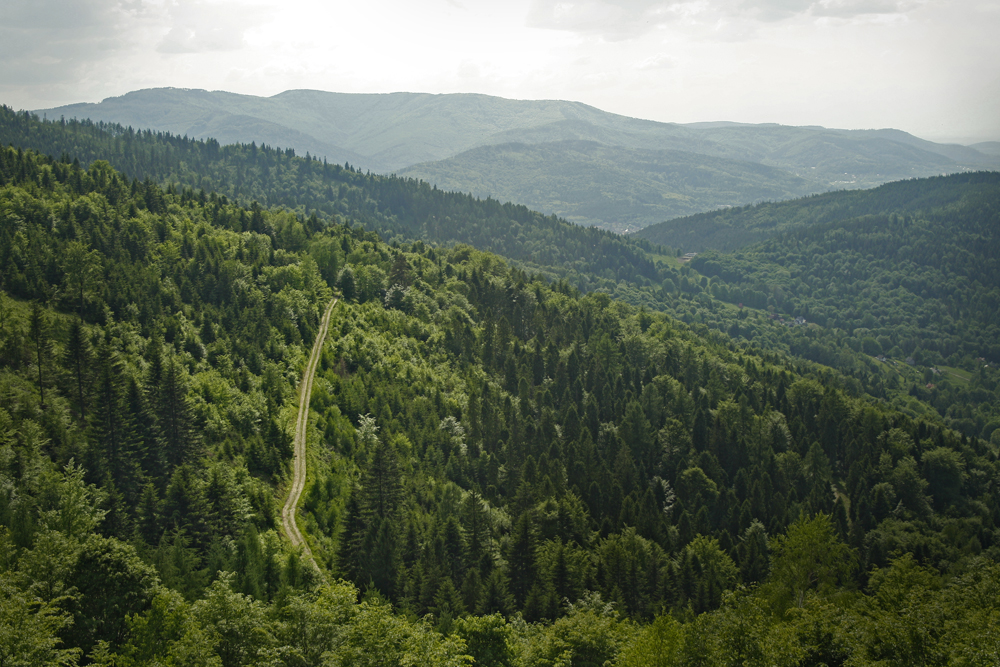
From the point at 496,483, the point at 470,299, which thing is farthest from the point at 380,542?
the point at 470,299

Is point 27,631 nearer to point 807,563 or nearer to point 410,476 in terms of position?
point 410,476

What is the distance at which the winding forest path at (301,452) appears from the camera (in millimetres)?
75938

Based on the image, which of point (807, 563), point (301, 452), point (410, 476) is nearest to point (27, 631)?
point (301, 452)

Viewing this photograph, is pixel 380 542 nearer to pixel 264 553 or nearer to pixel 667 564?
pixel 264 553

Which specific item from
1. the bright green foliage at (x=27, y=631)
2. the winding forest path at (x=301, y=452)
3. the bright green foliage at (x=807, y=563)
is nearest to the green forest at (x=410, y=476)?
the bright green foliage at (x=27, y=631)

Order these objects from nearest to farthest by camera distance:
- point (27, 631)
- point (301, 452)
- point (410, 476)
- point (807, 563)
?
point (27, 631) → point (807, 563) → point (301, 452) → point (410, 476)

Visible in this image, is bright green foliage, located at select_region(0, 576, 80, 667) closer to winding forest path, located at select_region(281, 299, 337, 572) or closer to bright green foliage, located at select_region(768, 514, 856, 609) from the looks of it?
winding forest path, located at select_region(281, 299, 337, 572)

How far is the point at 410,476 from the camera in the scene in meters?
96.2

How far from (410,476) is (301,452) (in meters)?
14.7

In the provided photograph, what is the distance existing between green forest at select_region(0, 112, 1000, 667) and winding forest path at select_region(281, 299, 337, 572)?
1.36 meters

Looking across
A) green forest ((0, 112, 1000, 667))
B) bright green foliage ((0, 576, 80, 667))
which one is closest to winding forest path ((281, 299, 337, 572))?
green forest ((0, 112, 1000, 667))

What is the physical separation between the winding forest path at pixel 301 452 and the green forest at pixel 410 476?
1.36 m

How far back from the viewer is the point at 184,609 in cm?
4575

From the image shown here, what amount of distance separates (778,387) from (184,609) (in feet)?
436
